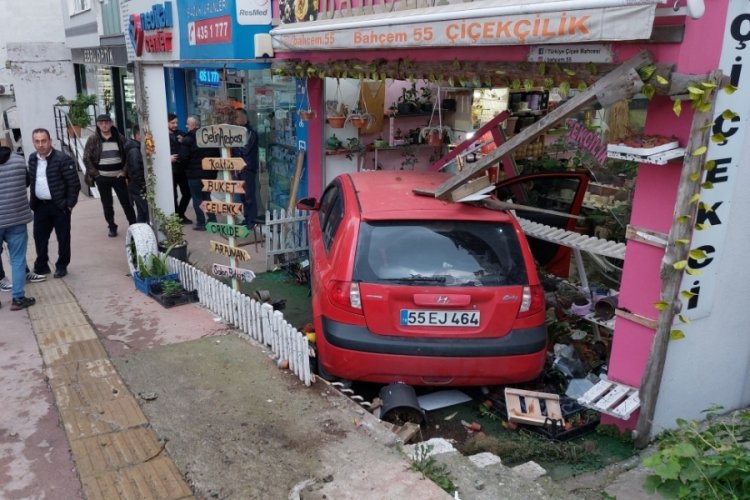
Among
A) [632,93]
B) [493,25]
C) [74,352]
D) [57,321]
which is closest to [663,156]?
[632,93]

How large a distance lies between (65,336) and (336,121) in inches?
175

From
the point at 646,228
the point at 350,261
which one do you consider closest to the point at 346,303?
the point at 350,261

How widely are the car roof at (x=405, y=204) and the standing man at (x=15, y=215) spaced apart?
11.8 ft

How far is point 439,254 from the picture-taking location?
4848 mm

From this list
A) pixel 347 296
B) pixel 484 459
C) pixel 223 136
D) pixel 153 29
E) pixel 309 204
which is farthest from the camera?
pixel 153 29

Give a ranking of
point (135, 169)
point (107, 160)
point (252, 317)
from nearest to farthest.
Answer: point (252, 317), point (135, 169), point (107, 160)

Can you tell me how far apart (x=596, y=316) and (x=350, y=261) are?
2229 mm

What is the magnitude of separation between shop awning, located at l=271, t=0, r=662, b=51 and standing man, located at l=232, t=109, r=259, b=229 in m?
2.82

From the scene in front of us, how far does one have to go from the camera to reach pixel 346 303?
474 centimetres

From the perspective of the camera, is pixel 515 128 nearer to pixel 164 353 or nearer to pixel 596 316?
pixel 596 316

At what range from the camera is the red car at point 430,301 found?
4.65 m

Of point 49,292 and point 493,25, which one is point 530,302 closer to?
point 493,25

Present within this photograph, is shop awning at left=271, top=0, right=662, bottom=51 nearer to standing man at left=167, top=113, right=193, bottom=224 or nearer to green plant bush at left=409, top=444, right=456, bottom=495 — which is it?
green plant bush at left=409, top=444, right=456, bottom=495

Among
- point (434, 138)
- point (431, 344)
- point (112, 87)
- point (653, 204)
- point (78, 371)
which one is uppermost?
point (112, 87)
